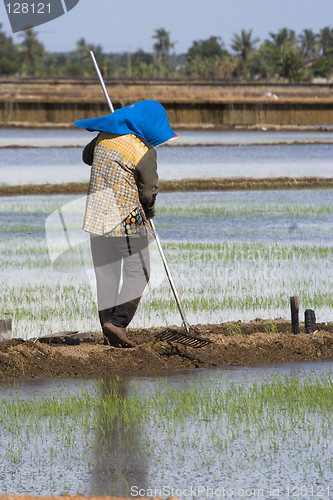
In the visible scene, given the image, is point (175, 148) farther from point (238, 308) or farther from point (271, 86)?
point (271, 86)

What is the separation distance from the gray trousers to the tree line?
7926 cm

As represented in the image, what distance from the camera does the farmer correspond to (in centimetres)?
713

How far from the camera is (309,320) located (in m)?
7.77

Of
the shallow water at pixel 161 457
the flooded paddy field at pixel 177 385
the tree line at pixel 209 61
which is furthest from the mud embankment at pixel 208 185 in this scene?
the tree line at pixel 209 61

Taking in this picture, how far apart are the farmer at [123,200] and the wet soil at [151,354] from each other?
22 cm

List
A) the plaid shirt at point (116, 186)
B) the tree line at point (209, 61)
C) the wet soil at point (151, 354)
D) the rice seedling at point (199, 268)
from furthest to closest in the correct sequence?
the tree line at point (209, 61), the rice seedling at point (199, 268), the plaid shirt at point (116, 186), the wet soil at point (151, 354)

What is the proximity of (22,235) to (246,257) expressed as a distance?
4.53 meters

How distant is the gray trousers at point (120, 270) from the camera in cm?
723

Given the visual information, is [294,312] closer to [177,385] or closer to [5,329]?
[177,385]

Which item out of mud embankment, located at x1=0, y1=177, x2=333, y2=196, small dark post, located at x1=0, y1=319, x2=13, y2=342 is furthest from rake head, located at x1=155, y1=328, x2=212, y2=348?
mud embankment, located at x1=0, y1=177, x2=333, y2=196

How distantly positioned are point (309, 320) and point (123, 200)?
1.75 metres

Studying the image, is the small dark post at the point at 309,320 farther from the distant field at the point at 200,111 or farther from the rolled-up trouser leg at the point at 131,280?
the distant field at the point at 200,111

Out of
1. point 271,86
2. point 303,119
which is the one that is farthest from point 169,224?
point 271,86

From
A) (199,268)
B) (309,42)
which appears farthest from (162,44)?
(199,268)
